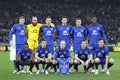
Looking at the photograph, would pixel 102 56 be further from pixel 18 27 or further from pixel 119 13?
pixel 119 13

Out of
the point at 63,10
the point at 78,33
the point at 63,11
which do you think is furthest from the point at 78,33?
the point at 63,10

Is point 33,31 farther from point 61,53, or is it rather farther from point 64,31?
point 61,53

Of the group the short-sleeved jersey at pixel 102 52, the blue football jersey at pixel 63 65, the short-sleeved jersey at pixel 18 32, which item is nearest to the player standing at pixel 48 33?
the short-sleeved jersey at pixel 18 32

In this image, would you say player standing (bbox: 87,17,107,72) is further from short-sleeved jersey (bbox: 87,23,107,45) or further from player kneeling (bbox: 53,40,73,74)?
Answer: player kneeling (bbox: 53,40,73,74)

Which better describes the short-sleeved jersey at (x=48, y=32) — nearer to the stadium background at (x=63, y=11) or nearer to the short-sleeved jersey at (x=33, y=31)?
the short-sleeved jersey at (x=33, y=31)

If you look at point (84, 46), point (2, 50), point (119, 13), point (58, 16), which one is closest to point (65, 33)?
point (84, 46)

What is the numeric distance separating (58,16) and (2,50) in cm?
1167

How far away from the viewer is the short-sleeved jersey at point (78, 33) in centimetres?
1367

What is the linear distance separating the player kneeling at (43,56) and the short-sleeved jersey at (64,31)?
99 cm

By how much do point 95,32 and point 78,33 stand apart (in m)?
0.59

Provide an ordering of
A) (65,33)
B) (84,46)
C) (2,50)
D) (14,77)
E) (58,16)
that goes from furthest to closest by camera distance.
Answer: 1. (58,16)
2. (2,50)
3. (65,33)
4. (84,46)
5. (14,77)

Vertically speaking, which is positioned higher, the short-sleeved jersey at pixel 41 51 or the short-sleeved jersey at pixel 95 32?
the short-sleeved jersey at pixel 95 32

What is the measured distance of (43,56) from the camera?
1303 cm

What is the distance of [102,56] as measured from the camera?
13.0m
